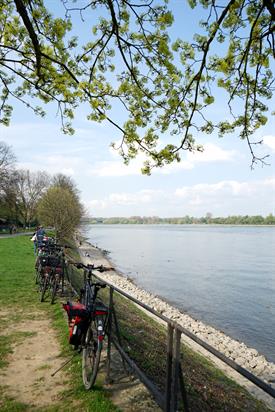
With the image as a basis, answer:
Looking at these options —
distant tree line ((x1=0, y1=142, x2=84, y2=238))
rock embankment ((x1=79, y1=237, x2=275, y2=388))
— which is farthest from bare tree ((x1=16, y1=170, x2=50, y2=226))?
rock embankment ((x1=79, y1=237, x2=275, y2=388))

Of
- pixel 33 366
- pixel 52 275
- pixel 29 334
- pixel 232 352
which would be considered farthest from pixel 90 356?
pixel 232 352

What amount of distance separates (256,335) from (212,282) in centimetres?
1165

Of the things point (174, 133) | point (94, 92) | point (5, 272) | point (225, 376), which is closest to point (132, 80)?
point (94, 92)

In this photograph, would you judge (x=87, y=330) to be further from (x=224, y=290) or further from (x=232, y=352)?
(x=224, y=290)

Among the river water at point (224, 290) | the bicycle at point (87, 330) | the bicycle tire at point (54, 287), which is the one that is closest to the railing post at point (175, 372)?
the bicycle at point (87, 330)

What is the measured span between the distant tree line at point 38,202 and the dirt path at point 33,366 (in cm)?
3206

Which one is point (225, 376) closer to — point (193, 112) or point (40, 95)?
point (193, 112)

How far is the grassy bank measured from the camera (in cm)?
394

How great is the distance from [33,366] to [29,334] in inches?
56.2

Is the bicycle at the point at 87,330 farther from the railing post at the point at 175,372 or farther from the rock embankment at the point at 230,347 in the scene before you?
the rock embankment at the point at 230,347

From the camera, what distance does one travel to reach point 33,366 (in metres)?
5.05

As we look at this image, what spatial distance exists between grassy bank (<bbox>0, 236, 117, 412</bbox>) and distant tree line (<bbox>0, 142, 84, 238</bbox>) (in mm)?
25175

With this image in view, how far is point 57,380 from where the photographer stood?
4.59 m

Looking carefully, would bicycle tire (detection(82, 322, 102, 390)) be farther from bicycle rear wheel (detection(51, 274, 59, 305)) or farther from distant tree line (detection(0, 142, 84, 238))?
distant tree line (detection(0, 142, 84, 238))
